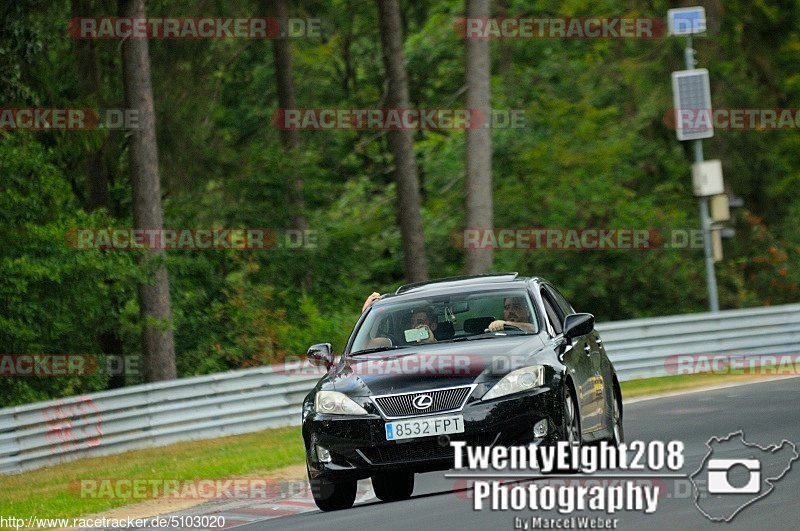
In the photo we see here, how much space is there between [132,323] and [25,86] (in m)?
5.87

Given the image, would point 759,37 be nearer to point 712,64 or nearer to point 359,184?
point 712,64

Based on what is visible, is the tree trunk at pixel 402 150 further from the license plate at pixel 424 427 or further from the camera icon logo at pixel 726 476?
the license plate at pixel 424 427

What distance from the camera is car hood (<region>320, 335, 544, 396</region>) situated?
1171cm

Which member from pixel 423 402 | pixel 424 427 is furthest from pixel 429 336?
pixel 424 427

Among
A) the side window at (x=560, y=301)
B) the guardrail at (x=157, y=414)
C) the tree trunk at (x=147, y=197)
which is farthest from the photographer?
the tree trunk at (x=147, y=197)

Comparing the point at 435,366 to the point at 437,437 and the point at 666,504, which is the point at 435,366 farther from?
the point at 666,504

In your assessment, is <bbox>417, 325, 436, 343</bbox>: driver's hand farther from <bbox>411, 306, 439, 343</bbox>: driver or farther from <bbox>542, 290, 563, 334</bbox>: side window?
<bbox>542, 290, 563, 334</bbox>: side window

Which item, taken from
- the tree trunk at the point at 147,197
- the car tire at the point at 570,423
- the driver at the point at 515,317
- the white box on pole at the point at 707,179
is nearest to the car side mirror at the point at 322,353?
the driver at the point at 515,317

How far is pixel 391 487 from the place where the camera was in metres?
13.2

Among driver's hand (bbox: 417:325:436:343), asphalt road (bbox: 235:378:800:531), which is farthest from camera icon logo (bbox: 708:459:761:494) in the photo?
driver's hand (bbox: 417:325:436:343)

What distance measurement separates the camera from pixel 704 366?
92.3ft

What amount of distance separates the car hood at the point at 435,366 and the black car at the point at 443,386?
0.03ft

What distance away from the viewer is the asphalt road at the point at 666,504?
10273 mm

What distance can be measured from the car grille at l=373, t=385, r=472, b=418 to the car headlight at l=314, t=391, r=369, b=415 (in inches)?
7.8
